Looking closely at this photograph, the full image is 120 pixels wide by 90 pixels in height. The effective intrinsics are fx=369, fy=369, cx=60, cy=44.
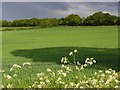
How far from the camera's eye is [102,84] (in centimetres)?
1029

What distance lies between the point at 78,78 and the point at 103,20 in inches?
1860

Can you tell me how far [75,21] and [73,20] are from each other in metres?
0.44

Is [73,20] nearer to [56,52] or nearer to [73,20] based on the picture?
[73,20]

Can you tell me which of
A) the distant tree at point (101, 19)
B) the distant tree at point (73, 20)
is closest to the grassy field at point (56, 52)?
the distant tree at point (101, 19)

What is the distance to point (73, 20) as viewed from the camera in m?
62.5

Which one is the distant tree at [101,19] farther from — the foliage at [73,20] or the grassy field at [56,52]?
the foliage at [73,20]

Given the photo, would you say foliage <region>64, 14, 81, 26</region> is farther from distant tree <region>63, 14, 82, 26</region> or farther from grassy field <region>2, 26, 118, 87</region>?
grassy field <region>2, 26, 118, 87</region>

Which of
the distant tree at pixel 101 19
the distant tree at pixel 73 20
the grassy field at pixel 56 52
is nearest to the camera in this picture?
the grassy field at pixel 56 52

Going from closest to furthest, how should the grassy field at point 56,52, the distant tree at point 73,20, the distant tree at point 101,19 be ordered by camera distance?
the grassy field at point 56,52 < the distant tree at point 101,19 < the distant tree at point 73,20

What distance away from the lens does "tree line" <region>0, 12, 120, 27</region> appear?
185 feet

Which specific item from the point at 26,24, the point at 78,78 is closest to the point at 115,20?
the point at 26,24

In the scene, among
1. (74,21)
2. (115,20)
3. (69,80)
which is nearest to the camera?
(69,80)

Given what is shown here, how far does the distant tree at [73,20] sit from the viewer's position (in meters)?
62.0

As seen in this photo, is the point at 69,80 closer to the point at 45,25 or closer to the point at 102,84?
the point at 102,84
